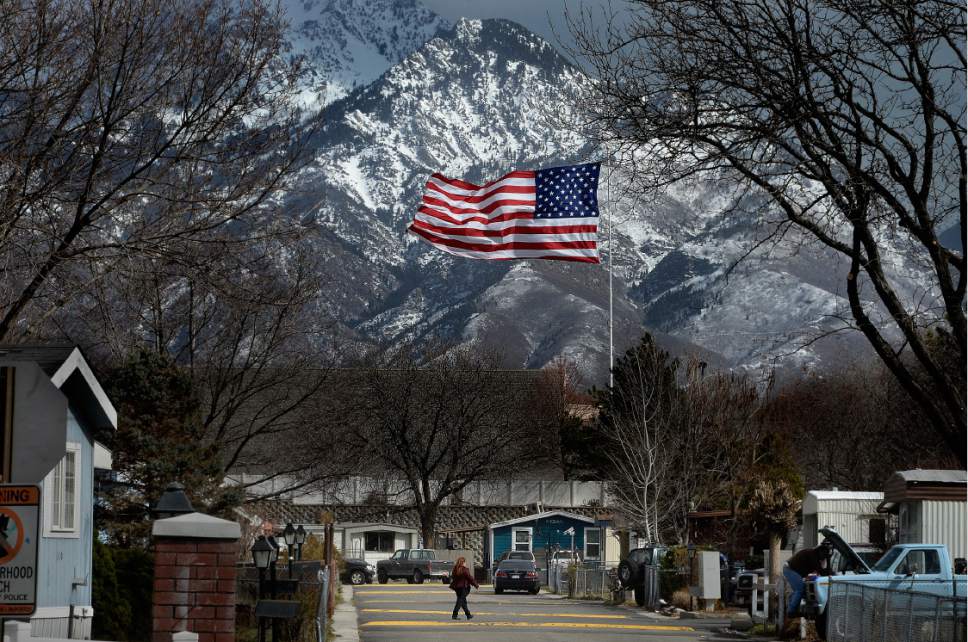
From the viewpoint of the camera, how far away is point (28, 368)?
11461 millimetres

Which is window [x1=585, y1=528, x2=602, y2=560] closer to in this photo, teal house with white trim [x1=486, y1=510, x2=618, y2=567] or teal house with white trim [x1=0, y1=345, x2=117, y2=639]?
teal house with white trim [x1=486, y1=510, x2=618, y2=567]

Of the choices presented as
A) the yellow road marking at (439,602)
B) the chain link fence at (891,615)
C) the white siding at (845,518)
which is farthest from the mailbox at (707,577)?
the chain link fence at (891,615)

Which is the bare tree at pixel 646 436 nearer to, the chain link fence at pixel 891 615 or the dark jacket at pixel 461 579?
the dark jacket at pixel 461 579

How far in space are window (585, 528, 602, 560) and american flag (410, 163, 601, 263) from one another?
162ft

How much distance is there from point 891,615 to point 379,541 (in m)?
51.7

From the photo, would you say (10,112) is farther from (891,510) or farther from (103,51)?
(891,510)

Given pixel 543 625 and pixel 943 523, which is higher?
pixel 943 523

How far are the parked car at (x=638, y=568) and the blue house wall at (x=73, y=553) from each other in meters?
17.8

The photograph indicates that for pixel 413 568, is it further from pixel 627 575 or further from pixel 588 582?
pixel 627 575

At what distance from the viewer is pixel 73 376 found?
22.8 metres

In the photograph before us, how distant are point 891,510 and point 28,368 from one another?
2775 cm

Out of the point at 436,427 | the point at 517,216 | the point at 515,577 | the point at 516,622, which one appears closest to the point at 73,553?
the point at 517,216

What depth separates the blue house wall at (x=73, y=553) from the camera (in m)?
22.0

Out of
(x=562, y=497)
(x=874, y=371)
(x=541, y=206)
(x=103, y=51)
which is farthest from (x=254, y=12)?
→ (x=874, y=371)
